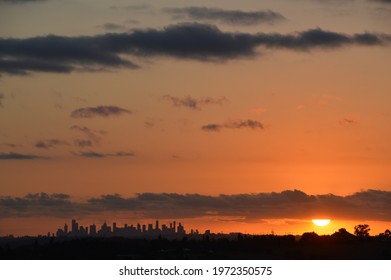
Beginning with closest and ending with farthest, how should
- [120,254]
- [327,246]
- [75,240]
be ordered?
[120,254]
[327,246]
[75,240]

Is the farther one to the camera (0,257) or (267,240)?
(267,240)

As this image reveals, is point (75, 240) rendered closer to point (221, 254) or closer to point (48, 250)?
point (48, 250)
